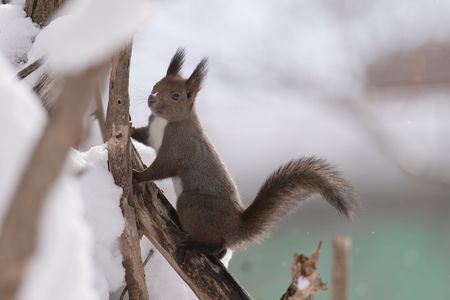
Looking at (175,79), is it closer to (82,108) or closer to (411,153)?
(82,108)

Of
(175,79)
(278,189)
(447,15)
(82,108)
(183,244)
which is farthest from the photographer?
(447,15)

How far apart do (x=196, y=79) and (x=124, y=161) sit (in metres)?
0.55

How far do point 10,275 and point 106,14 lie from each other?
0.13m

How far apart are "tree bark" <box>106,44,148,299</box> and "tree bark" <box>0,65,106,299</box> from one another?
131 centimetres

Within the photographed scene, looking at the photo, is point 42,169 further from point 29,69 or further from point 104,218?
point 29,69

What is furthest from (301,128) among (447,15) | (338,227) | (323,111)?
(447,15)

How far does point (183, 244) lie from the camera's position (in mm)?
1815

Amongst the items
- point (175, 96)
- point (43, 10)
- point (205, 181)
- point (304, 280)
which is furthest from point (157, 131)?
point (304, 280)

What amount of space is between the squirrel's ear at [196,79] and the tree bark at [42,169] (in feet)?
5.83

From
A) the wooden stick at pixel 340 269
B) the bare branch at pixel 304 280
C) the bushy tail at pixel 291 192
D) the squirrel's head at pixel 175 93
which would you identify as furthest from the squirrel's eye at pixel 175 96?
the wooden stick at pixel 340 269

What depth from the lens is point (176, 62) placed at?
2162 millimetres

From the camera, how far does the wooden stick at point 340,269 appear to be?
628mm

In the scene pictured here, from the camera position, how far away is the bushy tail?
73.0 inches

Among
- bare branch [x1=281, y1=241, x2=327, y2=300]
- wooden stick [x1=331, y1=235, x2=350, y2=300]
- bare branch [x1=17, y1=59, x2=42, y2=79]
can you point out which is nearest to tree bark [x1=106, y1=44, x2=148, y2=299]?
bare branch [x1=17, y1=59, x2=42, y2=79]
